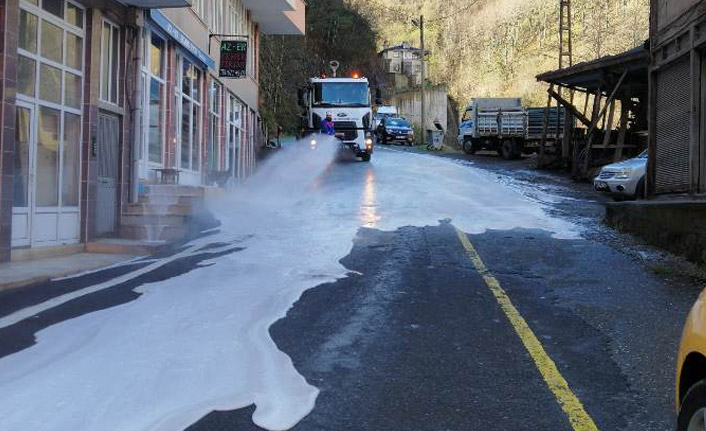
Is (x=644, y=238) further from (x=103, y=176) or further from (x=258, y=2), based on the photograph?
(x=258, y=2)

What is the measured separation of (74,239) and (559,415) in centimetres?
957

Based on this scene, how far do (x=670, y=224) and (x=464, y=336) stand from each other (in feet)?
19.4

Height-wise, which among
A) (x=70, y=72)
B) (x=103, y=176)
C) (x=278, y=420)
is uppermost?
(x=70, y=72)

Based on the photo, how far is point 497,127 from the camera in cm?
3444

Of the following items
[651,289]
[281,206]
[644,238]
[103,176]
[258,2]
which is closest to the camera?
[651,289]

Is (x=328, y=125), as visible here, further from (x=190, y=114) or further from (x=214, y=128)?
(x=190, y=114)

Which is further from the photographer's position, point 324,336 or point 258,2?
point 258,2

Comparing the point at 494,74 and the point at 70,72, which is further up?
the point at 494,74

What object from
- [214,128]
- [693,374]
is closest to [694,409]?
[693,374]

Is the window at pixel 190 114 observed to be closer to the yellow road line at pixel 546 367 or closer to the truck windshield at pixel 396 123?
the yellow road line at pixel 546 367

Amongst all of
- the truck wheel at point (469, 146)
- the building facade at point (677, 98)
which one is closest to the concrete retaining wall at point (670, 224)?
the building facade at point (677, 98)

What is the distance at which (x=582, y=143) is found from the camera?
26.2 meters

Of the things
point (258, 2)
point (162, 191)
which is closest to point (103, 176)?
point (162, 191)

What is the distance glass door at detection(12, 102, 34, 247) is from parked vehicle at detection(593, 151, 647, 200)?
13.4 m
